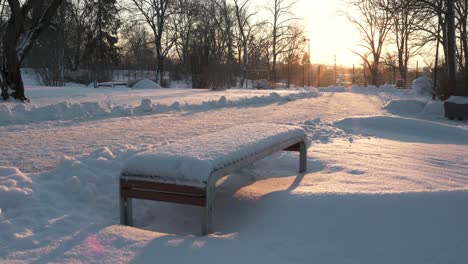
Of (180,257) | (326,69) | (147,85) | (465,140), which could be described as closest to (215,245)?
(180,257)

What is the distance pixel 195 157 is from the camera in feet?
10.7

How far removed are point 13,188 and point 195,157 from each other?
1.80 metres

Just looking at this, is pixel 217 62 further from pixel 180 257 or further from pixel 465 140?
pixel 180 257

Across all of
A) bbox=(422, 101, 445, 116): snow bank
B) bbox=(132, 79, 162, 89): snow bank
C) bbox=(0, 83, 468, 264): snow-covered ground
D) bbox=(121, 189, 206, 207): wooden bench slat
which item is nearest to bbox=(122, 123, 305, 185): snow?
bbox=(121, 189, 206, 207): wooden bench slat

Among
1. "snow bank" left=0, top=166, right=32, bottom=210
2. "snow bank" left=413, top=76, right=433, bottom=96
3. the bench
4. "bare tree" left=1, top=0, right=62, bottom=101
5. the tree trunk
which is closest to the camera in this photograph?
"snow bank" left=0, top=166, right=32, bottom=210

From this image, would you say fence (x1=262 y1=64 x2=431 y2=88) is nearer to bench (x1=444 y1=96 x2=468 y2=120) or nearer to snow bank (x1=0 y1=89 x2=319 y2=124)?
bench (x1=444 y1=96 x2=468 y2=120)

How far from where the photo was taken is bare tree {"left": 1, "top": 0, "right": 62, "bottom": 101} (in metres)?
12.3

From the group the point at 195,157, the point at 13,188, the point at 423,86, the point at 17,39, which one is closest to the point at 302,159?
the point at 195,157

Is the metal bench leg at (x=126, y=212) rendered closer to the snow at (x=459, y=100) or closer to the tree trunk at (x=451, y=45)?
the snow at (x=459, y=100)

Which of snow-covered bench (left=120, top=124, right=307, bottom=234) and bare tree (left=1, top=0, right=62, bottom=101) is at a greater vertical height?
bare tree (left=1, top=0, right=62, bottom=101)

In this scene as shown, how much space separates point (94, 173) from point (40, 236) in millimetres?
1528

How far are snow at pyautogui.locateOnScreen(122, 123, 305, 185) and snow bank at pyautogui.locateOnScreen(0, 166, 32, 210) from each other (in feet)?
3.54

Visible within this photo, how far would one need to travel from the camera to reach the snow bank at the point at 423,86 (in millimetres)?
22941

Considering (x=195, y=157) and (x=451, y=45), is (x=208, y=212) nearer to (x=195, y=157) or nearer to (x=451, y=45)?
(x=195, y=157)
